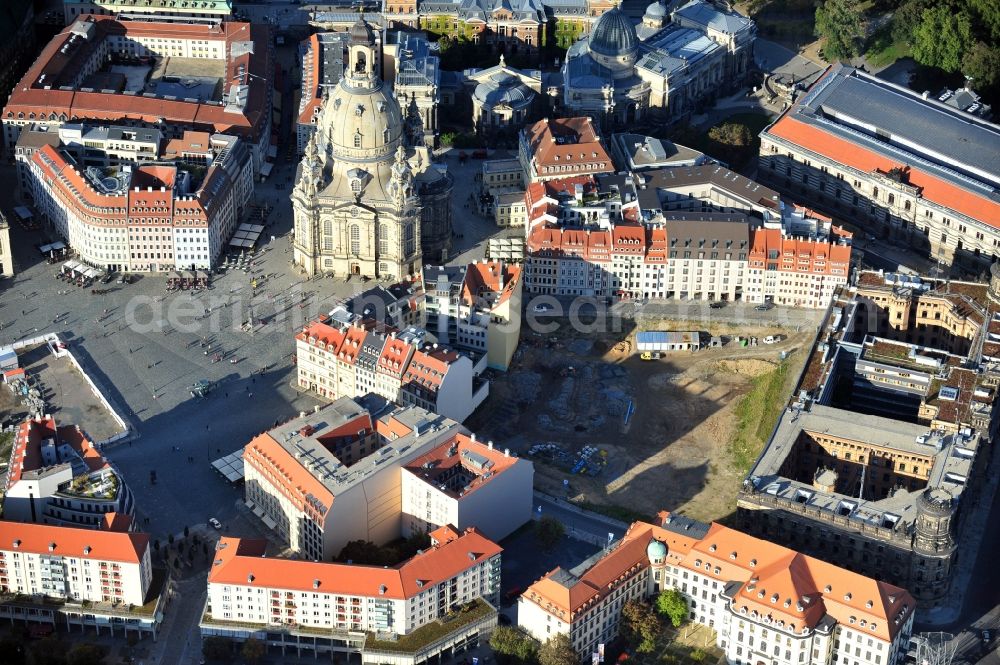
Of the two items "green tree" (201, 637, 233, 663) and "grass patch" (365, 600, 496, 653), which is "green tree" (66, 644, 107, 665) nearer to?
"green tree" (201, 637, 233, 663)

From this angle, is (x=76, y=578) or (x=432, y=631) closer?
(x=432, y=631)

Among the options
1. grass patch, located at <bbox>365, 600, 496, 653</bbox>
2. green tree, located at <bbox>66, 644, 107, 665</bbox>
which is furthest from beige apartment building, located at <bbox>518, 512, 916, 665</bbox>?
green tree, located at <bbox>66, 644, 107, 665</bbox>

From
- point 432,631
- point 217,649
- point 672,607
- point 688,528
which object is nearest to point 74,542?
point 217,649

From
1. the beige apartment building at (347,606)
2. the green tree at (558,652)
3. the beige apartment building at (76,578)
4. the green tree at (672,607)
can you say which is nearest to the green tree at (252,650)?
the beige apartment building at (347,606)

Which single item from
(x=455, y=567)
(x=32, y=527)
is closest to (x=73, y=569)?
(x=32, y=527)

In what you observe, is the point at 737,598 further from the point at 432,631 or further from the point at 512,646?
the point at 432,631

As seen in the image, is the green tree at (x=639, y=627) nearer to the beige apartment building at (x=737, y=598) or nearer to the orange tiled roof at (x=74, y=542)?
the beige apartment building at (x=737, y=598)
